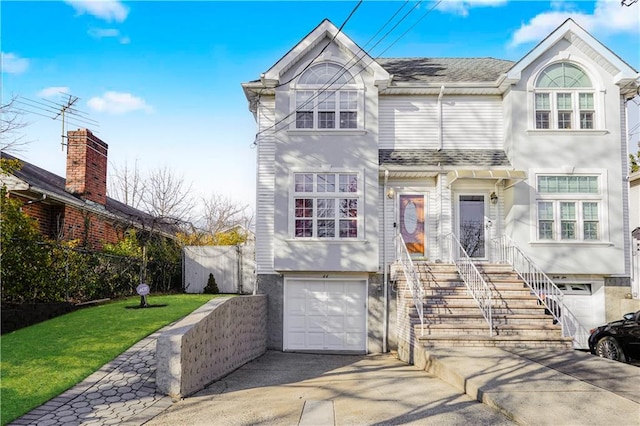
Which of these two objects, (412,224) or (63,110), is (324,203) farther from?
(63,110)

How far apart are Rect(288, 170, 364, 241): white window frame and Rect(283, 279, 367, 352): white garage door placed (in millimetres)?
1574

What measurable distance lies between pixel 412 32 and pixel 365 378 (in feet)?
26.9

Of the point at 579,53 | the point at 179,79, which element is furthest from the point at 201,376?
the point at 579,53

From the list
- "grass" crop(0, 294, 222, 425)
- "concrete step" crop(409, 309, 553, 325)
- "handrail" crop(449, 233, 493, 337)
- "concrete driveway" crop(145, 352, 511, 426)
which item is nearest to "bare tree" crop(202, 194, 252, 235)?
"grass" crop(0, 294, 222, 425)

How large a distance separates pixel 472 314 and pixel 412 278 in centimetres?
183

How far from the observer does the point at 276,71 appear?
13.5m

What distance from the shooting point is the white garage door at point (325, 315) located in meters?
13.6

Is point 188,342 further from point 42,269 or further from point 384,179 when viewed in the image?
point 384,179

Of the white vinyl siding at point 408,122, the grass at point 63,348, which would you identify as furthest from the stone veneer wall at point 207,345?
the white vinyl siding at point 408,122

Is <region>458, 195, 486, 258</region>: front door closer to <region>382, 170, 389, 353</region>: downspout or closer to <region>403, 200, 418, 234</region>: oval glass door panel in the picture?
<region>403, 200, 418, 234</region>: oval glass door panel

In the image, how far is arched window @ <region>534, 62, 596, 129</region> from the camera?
44.4 ft

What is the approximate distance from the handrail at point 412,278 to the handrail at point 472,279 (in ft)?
3.89

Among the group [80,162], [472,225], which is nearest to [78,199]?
[80,162]

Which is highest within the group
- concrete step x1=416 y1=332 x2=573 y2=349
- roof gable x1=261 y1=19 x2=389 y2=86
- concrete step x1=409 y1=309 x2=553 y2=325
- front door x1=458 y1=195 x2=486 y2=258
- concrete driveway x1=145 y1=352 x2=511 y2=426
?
roof gable x1=261 y1=19 x2=389 y2=86
